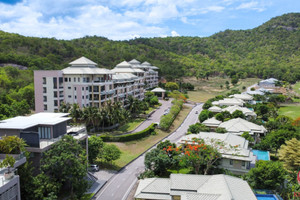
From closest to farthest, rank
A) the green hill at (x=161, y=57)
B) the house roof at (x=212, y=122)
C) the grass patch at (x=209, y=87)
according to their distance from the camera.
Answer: the house roof at (x=212, y=122) < the grass patch at (x=209, y=87) < the green hill at (x=161, y=57)

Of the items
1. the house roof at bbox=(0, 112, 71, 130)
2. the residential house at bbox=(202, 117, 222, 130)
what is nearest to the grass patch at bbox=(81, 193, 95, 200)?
the house roof at bbox=(0, 112, 71, 130)

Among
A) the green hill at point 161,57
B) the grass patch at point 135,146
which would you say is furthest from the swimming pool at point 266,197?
the green hill at point 161,57

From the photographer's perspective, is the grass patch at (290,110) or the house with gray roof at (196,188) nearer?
the house with gray roof at (196,188)

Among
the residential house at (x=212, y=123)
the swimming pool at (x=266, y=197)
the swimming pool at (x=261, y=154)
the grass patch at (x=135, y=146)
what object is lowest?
the grass patch at (x=135, y=146)

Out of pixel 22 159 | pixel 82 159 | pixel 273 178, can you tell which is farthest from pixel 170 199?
pixel 22 159

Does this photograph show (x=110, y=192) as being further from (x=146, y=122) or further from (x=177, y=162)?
(x=146, y=122)

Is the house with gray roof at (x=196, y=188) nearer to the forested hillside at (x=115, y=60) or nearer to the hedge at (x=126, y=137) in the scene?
the hedge at (x=126, y=137)

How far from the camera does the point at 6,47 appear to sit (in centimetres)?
10988

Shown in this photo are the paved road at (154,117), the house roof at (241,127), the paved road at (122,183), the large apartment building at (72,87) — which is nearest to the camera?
the paved road at (122,183)

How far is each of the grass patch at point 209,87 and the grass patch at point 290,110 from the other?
94.3 ft

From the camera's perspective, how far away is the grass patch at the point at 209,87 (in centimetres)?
10856

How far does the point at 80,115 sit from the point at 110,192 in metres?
23.7

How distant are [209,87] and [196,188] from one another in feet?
358

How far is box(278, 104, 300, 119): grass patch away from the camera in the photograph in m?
79.2
